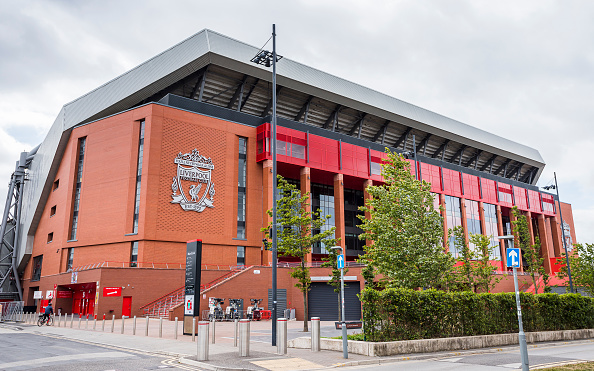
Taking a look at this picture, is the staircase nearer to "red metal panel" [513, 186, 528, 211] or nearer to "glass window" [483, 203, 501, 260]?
"glass window" [483, 203, 501, 260]

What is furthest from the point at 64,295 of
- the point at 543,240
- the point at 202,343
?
the point at 543,240

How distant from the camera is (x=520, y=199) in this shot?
252 ft

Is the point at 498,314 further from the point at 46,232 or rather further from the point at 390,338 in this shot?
the point at 46,232

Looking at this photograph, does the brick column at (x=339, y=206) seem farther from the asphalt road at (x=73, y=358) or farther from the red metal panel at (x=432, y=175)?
the asphalt road at (x=73, y=358)

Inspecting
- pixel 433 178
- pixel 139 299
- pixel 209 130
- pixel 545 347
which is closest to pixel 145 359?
pixel 545 347

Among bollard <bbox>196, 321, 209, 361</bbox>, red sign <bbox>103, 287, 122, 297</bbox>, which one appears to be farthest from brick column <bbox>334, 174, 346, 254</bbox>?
bollard <bbox>196, 321, 209, 361</bbox>

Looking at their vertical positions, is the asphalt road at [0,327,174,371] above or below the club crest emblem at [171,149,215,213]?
below

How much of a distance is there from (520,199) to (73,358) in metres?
77.5

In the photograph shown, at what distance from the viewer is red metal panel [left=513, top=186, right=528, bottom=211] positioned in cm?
7612

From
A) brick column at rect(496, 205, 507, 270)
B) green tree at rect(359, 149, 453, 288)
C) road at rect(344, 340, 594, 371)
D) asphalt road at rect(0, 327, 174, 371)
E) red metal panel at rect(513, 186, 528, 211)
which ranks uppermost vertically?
red metal panel at rect(513, 186, 528, 211)

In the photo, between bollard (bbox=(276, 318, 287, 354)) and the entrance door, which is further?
the entrance door

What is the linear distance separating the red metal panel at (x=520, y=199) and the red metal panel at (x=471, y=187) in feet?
35.0

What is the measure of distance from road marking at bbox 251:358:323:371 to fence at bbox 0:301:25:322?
103ft

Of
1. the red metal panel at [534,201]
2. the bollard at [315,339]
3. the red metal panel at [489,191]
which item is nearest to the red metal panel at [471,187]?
the red metal panel at [489,191]
